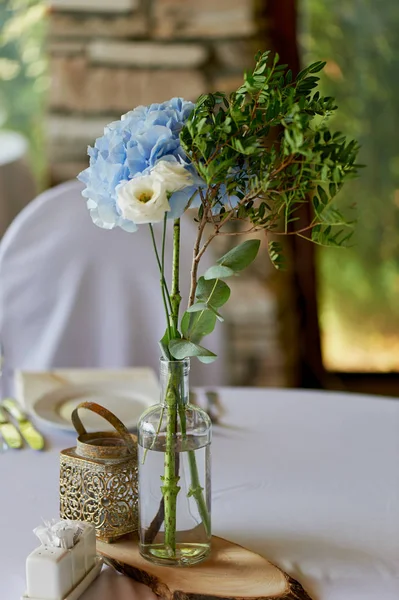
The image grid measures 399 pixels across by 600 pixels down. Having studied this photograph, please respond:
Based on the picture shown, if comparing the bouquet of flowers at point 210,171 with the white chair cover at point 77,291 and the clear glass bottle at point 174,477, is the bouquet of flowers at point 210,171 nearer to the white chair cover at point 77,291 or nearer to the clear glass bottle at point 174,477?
the clear glass bottle at point 174,477

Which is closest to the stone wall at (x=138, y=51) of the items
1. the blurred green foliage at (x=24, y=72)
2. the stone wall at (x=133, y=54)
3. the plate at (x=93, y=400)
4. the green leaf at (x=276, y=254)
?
the stone wall at (x=133, y=54)

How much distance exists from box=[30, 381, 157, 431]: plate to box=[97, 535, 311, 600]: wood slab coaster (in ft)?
1.20

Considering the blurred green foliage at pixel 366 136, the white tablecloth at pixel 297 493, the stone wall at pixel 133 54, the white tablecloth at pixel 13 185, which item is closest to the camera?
the white tablecloth at pixel 297 493

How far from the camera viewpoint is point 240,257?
785 mm

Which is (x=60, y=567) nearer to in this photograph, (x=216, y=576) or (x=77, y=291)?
(x=216, y=576)

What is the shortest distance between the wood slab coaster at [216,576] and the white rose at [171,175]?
345 mm

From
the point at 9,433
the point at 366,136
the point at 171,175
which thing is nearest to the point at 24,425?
the point at 9,433

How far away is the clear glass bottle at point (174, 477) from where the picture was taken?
80 centimetres

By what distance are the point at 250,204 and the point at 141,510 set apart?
308 mm

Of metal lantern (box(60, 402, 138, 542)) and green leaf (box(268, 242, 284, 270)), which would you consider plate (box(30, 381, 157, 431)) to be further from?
green leaf (box(268, 242, 284, 270))

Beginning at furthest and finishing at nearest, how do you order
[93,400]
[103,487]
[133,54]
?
1. [133,54]
2. [93,400]
3. [103,487]

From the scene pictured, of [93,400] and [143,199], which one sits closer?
[143,199]

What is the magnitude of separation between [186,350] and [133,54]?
1691 millimetres

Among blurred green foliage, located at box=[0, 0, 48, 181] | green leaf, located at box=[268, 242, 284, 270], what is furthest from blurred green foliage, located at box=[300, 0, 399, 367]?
green leaf, located at box=[268, 242, 284, 270]
